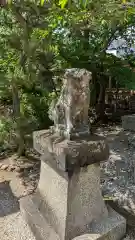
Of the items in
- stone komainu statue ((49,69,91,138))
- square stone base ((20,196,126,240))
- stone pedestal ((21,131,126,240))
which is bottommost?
square stone base ((20,196,126,240))

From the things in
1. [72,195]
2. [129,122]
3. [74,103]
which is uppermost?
[74,103]

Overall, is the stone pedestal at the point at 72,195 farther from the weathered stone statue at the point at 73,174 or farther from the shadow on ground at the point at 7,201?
the shadow on ground at the point at 7,201

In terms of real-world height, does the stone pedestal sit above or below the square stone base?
above

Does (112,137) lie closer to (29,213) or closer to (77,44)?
(77,44)

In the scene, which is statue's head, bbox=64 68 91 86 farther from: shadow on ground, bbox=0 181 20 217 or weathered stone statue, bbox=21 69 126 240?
shadow on ground, bbox=0 181 20 217

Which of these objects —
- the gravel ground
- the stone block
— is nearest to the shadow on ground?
the gravel ground

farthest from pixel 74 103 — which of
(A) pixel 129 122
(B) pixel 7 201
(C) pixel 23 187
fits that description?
(A) pixel 129 122

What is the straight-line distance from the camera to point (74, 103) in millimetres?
2303

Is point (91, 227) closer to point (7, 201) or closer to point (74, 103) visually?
point (74, 103)

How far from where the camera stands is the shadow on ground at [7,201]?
10.8 feet

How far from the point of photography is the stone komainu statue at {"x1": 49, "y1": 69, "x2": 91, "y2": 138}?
7.40ft

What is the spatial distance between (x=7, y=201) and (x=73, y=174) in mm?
1810

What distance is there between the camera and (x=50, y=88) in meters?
4.21

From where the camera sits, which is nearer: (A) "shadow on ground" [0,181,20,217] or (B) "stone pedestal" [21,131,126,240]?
(B) "stone pedestal" [21,131,126,240]
